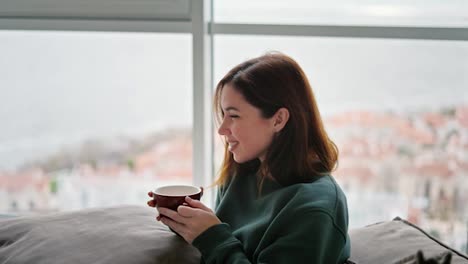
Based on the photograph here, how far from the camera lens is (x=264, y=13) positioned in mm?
2033

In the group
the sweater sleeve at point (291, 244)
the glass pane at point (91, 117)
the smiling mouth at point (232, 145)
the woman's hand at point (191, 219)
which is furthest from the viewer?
the glass pane at point (91, 117)

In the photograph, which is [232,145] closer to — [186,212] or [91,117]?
[186,212]

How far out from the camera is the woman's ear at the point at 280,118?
140cm

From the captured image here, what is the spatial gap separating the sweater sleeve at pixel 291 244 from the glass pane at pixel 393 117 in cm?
78

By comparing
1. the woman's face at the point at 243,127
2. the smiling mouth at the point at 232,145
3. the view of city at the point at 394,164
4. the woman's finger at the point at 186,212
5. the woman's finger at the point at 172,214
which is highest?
the woman's face at the point at 243,127

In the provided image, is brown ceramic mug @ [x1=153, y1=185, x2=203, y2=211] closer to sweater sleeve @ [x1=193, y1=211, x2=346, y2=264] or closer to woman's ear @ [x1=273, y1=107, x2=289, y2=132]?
sweater sleeve @ [x1=193, y1=211, x2=346, y2=264]

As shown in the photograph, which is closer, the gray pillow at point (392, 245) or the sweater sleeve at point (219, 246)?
the sweater sleeve at point (219, 246)

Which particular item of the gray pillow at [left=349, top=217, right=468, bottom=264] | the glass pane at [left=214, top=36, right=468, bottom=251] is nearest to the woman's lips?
the gray pillow at [left=349, top=217, right=468, bottom=264]

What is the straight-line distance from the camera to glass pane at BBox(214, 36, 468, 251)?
202cm

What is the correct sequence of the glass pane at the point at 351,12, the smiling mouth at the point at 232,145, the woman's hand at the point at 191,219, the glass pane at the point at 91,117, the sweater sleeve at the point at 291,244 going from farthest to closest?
the glass pane at the point at 91,117, the glass pane at the point at 351,12, the smiling mouth at the point at 232,145, the woman's hand at the point at 191,219, the sweater sleeve at the point at 291,244

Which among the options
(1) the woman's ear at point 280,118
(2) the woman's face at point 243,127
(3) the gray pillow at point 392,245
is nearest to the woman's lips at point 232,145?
(2) the woman's face at point 243,127

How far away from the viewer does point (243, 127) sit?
143 centimetres

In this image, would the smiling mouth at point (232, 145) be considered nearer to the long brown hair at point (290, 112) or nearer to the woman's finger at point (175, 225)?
the long brown hair at point (290, 112)

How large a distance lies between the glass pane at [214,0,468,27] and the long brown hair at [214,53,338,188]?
62 centimetres
